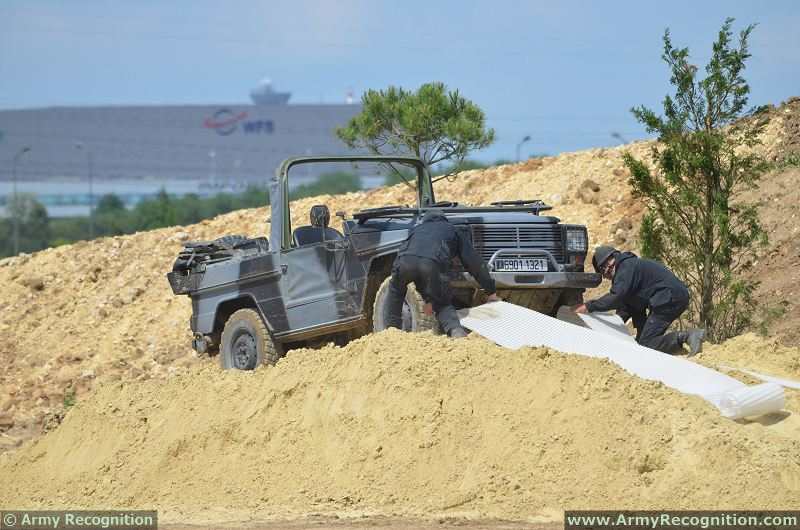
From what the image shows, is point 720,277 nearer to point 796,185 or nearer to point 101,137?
point 796,185

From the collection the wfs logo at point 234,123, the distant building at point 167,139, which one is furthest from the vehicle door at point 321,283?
the wfs logo at point 234,123

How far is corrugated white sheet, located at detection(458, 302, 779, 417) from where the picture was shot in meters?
10.9

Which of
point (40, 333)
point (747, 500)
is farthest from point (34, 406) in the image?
point (747, 500)

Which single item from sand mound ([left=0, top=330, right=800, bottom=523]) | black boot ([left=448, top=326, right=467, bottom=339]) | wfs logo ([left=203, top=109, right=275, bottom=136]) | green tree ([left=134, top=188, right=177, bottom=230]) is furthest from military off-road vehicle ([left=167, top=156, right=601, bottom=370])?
wfs logo ([left=203, top=109, right=275, bottom=136])

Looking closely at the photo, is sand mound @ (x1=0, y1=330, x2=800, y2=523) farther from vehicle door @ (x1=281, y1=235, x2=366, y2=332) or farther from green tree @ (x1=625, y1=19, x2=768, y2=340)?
green tree @ (x1=625, y1=19, x2=768, y2=340)

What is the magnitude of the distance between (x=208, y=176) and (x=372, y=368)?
11779cm

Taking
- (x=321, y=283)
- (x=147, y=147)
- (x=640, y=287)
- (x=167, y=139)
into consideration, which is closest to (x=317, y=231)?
(x=321, y=283)

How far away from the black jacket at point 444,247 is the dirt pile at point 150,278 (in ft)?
19.7

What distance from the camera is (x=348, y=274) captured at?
13.2 m

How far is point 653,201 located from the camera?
16.4 meters

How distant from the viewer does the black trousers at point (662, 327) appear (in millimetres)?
12797

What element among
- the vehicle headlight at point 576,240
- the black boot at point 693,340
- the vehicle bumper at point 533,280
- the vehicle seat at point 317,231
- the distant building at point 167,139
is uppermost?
the distant building at point 167,139

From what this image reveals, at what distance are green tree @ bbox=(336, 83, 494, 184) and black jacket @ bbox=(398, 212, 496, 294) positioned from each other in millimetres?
9797

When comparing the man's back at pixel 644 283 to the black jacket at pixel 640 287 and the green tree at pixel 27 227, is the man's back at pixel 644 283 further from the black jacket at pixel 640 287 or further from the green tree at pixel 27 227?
the green tree at pixel 27 227
